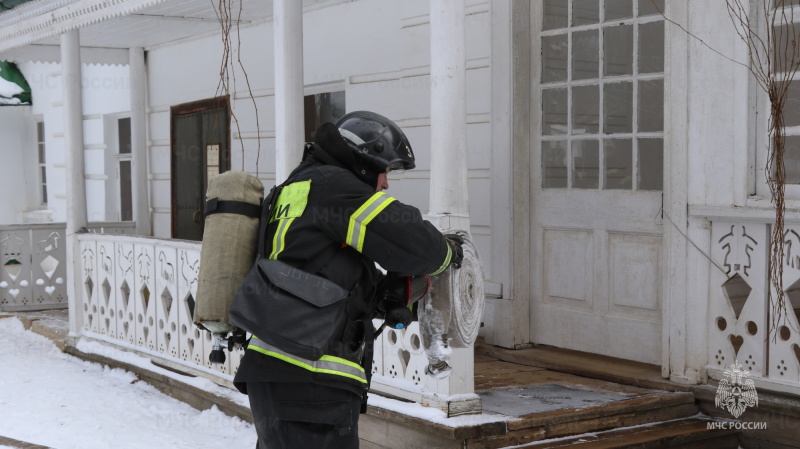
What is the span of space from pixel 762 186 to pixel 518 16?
233 centimetres

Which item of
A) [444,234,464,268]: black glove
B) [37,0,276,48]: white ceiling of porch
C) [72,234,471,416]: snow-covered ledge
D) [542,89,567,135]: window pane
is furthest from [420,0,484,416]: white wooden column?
[37,0,276,48]: white ceiling of porch

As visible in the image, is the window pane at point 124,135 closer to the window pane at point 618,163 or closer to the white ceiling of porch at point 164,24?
the white ceiling of porch at point 164,24

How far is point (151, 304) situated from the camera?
7.82m

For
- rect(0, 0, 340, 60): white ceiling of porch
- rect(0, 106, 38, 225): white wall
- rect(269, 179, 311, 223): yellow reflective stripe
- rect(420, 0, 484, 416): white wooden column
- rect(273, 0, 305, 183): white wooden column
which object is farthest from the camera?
rect(0, 106, 38, 225): white wall

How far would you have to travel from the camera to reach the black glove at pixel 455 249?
10.9 feet

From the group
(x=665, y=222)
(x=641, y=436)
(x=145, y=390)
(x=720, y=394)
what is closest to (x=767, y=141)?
(x=665, y=222)

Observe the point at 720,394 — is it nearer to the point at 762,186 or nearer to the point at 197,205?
the point at 762,186

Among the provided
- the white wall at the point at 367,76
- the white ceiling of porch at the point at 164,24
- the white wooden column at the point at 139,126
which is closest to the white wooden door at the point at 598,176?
the white wall at the point at 367,76

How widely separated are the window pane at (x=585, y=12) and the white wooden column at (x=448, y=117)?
5.63 feet

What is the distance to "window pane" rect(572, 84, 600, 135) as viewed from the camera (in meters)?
6.48

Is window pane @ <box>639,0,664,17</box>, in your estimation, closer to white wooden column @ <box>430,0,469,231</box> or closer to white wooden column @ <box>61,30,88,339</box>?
Result: white wooden column @ <box>430,0,469,231</box>

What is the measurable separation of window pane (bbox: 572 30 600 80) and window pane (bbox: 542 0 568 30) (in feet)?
0.52

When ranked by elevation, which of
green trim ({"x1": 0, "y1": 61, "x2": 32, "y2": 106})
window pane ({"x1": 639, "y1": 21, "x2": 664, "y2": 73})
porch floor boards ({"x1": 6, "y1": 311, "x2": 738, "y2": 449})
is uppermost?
green trim ({"x1": 0, "y1": 61, "x2": 32, "y2": 106})

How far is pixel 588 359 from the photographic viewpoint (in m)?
6.40
